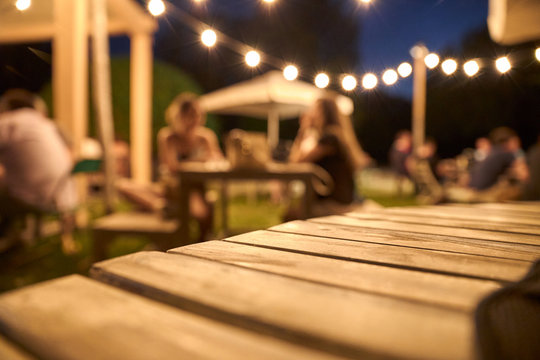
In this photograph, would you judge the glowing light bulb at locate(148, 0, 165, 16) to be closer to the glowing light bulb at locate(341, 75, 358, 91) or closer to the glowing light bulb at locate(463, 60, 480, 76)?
the glowing light bulb at locate(341, 75, 358, 91)

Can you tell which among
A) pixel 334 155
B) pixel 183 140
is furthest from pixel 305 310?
pixel 183 140

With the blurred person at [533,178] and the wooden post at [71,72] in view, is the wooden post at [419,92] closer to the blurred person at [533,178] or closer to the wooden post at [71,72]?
the blurred person at [533,178]

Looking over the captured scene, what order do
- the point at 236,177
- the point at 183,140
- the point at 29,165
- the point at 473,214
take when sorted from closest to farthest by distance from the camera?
the point at 473,214, the point at 236,177, the point at 29,165, the point at 183,140

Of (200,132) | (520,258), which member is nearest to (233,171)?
(200,132)

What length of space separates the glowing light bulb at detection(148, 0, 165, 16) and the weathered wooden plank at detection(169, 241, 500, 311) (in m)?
3.08

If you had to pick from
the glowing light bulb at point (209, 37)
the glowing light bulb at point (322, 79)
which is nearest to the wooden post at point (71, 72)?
the glowing light bulb at point (209, 37)

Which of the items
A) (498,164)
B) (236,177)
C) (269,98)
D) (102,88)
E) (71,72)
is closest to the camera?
(236,177)

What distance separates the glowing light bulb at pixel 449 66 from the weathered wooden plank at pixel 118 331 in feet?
10.5

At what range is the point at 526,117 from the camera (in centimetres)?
1627

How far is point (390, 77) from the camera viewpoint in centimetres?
330

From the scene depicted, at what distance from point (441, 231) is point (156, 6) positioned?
10.4ft

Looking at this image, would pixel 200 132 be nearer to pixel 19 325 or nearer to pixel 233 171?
pixel 233 171

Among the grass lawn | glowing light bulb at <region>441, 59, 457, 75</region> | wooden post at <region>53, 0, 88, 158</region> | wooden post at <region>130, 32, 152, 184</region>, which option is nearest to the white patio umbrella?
wooden post at <region>130, 32, 152, 184</region>

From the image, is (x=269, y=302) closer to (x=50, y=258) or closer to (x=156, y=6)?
(x=50, y=258)
